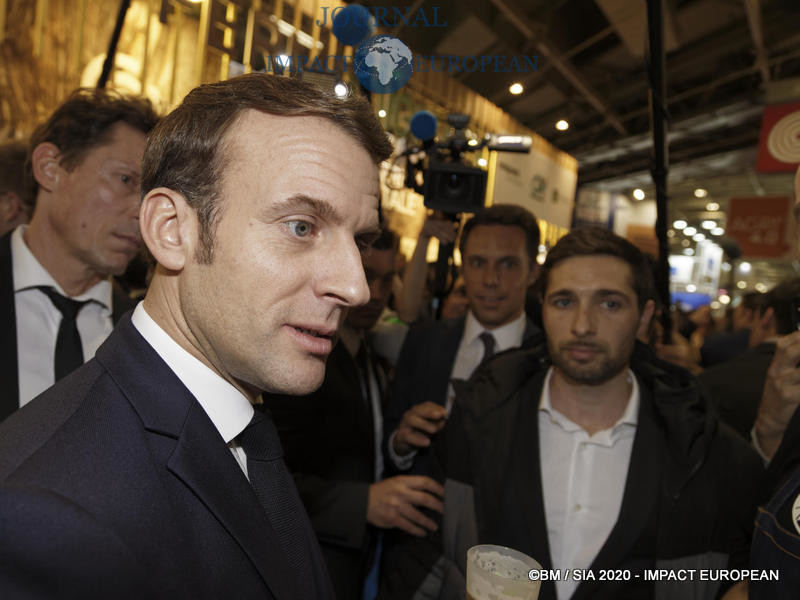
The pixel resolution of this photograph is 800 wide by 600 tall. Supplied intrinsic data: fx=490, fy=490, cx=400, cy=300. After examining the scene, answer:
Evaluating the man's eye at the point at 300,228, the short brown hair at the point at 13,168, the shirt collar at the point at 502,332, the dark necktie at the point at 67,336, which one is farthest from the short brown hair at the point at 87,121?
the shirt collar at the point at 502,332

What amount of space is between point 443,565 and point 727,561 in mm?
868

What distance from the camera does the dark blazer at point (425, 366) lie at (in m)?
2.38

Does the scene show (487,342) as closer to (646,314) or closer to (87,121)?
(646,314)

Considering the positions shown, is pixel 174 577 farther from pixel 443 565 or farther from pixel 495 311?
pixel 495 311

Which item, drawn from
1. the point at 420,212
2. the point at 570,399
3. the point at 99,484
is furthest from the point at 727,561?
the point at 420,212

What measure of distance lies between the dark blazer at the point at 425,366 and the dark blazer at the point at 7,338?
146cm

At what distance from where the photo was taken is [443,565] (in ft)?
5.12

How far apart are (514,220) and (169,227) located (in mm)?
1944

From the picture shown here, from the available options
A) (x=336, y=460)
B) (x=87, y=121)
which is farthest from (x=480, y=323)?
(x=87, y=121)

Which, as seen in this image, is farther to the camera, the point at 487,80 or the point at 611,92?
the point at 611,92

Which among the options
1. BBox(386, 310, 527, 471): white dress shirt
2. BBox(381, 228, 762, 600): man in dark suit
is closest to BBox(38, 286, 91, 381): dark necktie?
BBox(381, 228, 762, 600): man in dark suit

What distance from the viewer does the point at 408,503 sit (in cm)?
163

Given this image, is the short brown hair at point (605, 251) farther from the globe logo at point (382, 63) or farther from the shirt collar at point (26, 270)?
the shirt collar at point (26, 270)

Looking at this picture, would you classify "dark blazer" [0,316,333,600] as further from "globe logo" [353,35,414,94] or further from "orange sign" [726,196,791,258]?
"orange sign" [726,196,791,258]
